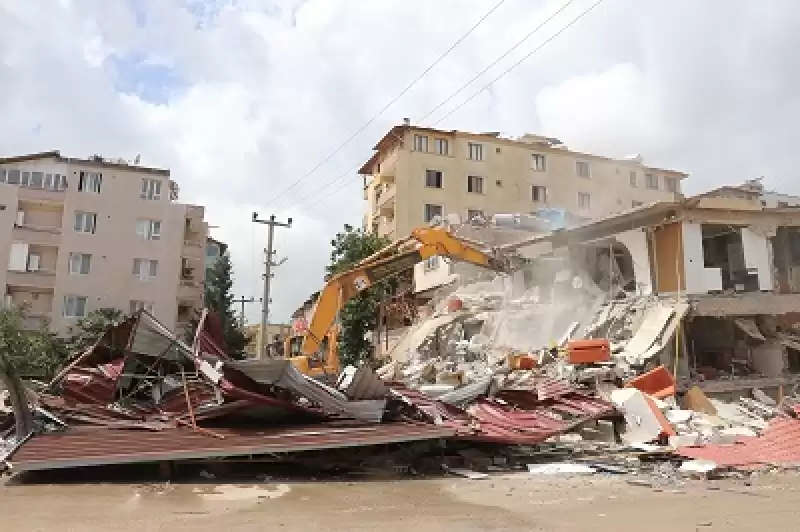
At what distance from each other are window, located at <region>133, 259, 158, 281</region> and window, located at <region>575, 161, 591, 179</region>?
30442 mm

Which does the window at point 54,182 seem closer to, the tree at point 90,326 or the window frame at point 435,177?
the tree at point 90,326

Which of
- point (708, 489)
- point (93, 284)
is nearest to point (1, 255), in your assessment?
point (93, 284)

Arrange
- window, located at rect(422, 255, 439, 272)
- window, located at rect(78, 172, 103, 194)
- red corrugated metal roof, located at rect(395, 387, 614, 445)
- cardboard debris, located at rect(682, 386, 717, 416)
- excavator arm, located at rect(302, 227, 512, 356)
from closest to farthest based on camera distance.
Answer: red corrugated metal roof, located at rect(395, 387, 614, 445) → cardboard debris, located at rect(682, 386, 717, 416) → excavator arm, located at rect(302, 227, 512, 356) → window, located at rect(422, 255, 439, 272) → window, located at rect(78, 172, 103, 194)

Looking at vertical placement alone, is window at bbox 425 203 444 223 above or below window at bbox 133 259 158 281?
above

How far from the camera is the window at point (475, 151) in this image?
150 feet

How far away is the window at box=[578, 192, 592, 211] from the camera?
156ft

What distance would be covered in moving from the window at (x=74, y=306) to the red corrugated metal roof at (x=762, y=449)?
32.8 metres

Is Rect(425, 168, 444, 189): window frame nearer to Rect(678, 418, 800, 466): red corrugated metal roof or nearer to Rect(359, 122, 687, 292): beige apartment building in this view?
Rect(359, 122, 687, 292): beige apartment building

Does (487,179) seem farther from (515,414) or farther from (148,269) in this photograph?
(515,414)

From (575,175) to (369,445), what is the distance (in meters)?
41.9

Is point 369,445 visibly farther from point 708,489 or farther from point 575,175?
point 575,175

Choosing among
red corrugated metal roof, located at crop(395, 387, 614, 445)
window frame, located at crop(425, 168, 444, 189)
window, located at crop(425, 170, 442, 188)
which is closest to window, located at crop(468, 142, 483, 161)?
window frame, located at crop(425, 168, 444, 189)

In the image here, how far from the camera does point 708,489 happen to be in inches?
361

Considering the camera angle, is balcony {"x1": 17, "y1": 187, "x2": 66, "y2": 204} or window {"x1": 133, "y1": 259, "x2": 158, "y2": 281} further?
window {"x1": 133, "y1": 259, "x2": 158, "y2": 281}
